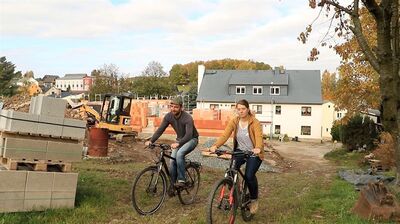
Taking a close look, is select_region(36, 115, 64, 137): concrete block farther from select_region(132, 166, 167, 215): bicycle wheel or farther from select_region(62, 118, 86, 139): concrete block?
select_region(132, 166, 167, 215): bicycle wheel

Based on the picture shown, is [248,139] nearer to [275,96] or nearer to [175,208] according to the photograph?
[175,208]

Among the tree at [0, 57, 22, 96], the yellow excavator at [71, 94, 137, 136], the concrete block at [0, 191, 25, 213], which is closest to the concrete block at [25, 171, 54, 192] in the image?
the concrete block at [0, 191, 25, 213]

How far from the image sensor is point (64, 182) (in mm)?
7379

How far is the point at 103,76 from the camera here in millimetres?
80875

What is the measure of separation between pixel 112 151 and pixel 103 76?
207ft

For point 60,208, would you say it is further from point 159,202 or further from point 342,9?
point 342,9

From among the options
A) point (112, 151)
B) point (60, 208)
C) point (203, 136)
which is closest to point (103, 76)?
point (203, 136)

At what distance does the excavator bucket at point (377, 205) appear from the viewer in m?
Answer: 7.00

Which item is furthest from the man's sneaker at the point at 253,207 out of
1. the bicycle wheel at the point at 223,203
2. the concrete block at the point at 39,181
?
the concrete block at the point at 39,181

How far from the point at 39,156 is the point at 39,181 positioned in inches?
16.3

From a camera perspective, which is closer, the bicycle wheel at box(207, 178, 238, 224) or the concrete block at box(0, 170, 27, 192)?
the bicycle wheel at box(207, 178, 238, 224)

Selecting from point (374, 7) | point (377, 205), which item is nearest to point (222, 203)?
point (377, 205)

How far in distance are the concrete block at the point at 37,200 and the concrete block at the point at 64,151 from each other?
0.59 metres

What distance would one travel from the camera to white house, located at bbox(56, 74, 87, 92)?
171m
